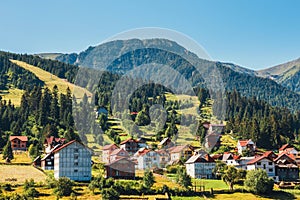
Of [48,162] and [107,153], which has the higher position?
[107,153]

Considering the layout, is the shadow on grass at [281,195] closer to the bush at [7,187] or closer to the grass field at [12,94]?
the bush at [7,187]

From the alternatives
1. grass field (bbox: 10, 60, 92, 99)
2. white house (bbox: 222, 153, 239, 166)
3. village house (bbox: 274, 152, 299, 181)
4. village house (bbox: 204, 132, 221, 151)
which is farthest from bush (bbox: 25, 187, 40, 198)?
grass field (bbox: 10, 60, 92, 99)

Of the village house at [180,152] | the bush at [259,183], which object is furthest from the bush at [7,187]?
the bush at [259,183]

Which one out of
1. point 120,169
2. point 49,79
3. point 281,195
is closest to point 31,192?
point 120,169

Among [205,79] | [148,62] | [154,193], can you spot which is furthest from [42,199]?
[205,79]

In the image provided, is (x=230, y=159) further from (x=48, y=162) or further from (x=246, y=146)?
(x=48, y=162)

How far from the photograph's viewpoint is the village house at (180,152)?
57425mm

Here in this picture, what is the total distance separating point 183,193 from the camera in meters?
51.8

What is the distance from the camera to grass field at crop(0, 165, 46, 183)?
180 feet

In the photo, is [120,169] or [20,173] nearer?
[20,173]

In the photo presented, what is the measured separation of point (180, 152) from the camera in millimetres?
64000

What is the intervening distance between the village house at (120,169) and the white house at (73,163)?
2748 millimetres

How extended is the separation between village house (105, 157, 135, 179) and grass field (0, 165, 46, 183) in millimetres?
7901

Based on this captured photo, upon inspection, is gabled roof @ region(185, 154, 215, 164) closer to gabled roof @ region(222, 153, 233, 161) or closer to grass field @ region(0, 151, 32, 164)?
gabled roof @ region(222, 153, 233, 161)
